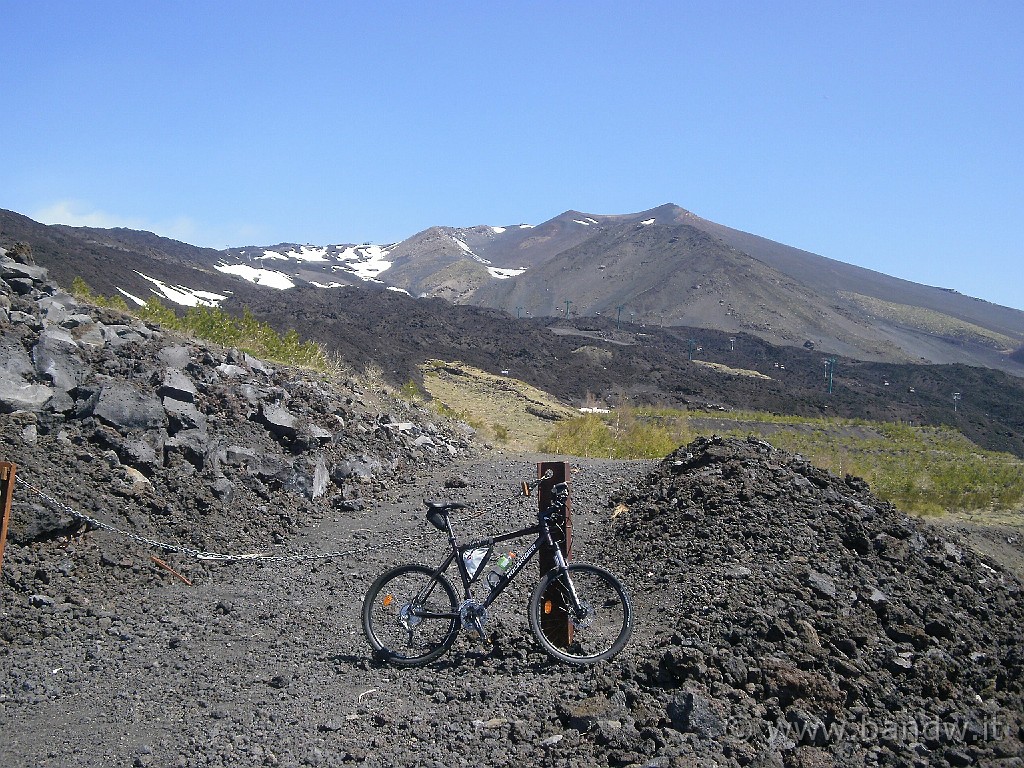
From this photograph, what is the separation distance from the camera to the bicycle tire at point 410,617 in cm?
546

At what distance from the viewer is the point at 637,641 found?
5648 millimetres

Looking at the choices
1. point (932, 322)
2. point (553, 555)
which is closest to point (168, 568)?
point (553, 555)

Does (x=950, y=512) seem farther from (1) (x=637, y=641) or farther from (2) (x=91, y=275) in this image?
(2) (x=91, y=275)

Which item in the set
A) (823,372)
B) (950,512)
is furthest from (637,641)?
(823,372)

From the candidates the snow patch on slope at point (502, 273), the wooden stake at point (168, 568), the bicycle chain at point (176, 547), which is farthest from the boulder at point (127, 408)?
the snow patch on slope at point (502, 273)

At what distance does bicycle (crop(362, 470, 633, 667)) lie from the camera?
17.7ft

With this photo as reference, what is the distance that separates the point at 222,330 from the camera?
14.3m

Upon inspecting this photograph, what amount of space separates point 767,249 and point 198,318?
13988cm

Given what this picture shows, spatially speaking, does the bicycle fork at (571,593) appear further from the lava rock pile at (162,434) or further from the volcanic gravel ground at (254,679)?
the lava rock pile at (162,434)

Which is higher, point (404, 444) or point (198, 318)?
point (198, 318)

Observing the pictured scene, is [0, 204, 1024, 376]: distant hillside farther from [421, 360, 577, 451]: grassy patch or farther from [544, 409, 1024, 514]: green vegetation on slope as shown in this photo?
[544, 409, 1024, 514]: green vegetation on slope

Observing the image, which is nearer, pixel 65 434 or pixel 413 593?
pixel 413 593

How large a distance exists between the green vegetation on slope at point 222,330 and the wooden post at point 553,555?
8689 mm

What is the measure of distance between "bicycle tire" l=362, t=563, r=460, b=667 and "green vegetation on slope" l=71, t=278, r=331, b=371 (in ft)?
27.3
